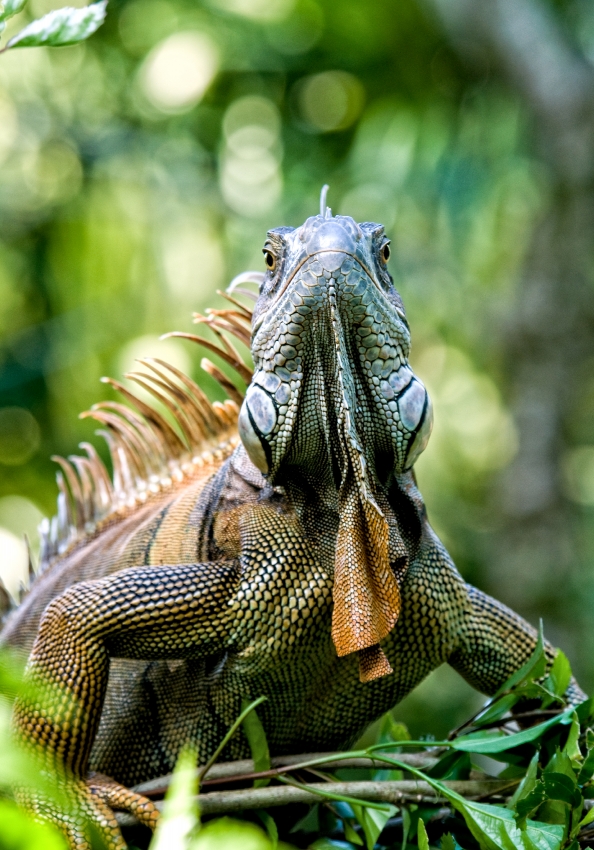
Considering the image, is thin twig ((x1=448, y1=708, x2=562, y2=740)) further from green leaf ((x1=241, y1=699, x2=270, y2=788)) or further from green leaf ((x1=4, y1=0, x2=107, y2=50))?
green leaf ((x1=4, y1=0, x2=107, y2=50))

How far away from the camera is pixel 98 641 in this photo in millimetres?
2457

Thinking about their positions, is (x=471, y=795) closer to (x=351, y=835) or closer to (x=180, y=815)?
(x=351, y=835)

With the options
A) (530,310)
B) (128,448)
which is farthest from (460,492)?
(128,448)

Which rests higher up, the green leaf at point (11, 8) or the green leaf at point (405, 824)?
the green leaf at point (11, 8)

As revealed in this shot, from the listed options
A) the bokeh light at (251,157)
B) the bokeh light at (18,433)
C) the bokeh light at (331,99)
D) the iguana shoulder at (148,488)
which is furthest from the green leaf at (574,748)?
the bokeh light at (331,99)

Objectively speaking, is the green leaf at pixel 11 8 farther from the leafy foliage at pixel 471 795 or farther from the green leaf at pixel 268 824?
the green leaf at pixel 268 824

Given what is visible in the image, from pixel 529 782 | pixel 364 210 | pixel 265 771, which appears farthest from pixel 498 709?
pixel 364 210

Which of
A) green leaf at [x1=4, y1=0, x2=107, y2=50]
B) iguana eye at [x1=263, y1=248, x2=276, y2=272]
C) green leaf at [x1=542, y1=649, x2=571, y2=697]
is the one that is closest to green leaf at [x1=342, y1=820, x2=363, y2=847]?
green leaf at [x1=542, y1=649, x2=571, y2=697]

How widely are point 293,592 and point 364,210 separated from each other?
7.15 meters

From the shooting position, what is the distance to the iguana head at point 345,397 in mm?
2338

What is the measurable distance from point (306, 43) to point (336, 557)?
9.86 meters

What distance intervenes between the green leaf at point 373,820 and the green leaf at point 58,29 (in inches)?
73.2

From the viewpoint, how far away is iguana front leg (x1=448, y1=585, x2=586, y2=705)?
2.77 m

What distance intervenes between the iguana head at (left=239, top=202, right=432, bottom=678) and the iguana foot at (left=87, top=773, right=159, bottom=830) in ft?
2.02
